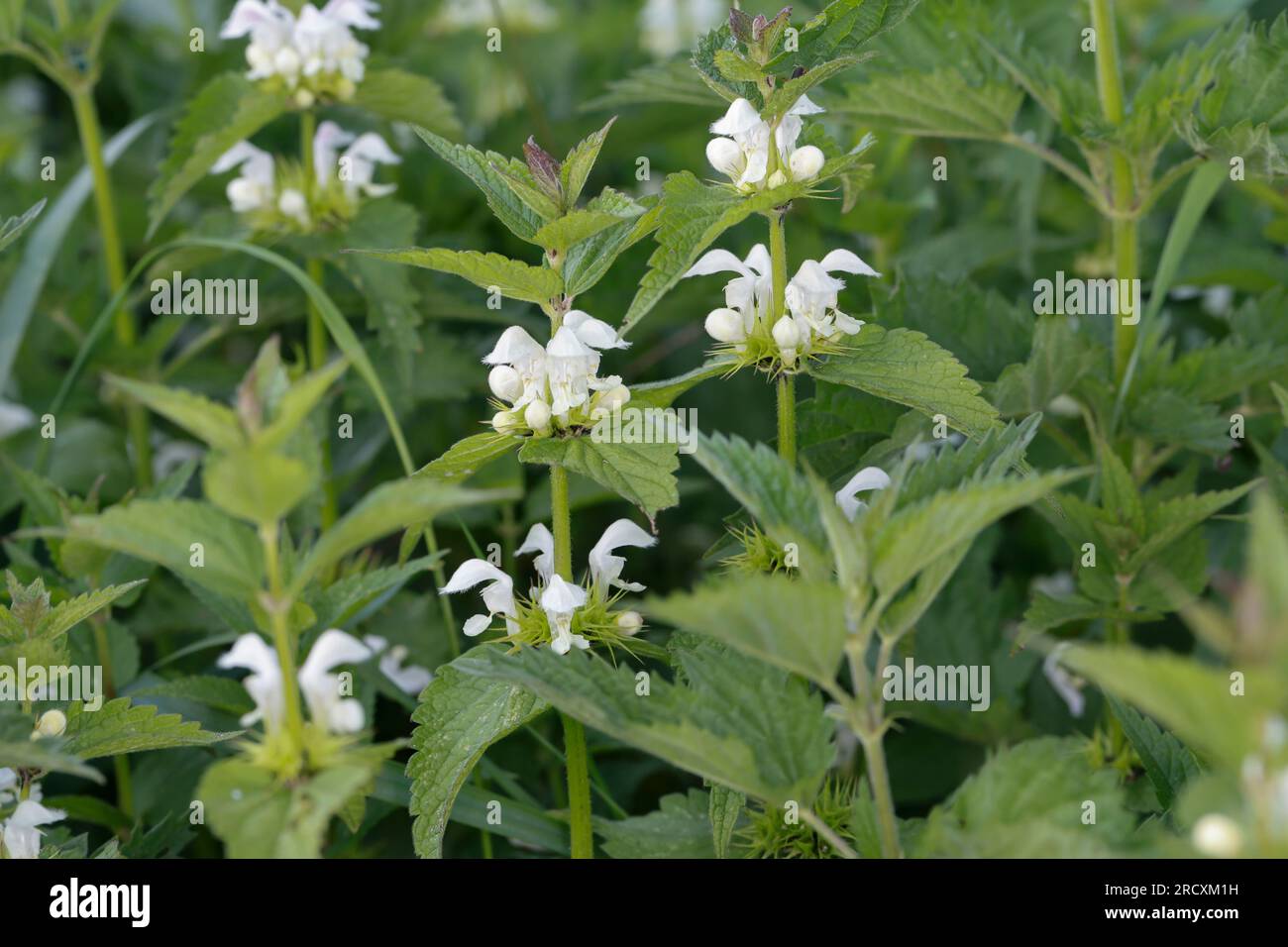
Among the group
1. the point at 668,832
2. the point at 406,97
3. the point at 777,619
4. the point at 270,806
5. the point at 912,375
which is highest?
the point at 406,97

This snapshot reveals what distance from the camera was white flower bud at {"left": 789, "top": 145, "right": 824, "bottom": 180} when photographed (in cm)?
125

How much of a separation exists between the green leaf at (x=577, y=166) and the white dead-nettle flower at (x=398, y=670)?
73cm

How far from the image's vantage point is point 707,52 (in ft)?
4.17

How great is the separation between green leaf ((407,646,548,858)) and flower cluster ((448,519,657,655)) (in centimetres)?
5

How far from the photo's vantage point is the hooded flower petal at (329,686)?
0.99 metres

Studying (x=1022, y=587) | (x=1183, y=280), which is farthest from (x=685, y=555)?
(x=1183, y=280)

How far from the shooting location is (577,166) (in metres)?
1.22

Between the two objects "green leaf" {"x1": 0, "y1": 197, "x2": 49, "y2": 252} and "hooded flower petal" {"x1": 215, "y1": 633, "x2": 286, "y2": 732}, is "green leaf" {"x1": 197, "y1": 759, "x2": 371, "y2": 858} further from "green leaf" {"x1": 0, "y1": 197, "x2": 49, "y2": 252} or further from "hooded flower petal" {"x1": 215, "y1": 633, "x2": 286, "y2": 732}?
"green leaf" {"x1": 0, "y1": 197, "x2": 49, "y2": 252}

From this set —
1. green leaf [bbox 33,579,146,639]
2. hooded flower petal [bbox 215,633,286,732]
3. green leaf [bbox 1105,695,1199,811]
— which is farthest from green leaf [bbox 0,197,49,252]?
green leaf [bbox 1105,695,1199,811]

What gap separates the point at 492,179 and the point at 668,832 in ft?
2.23

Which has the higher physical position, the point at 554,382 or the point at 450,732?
the point at 554,382
